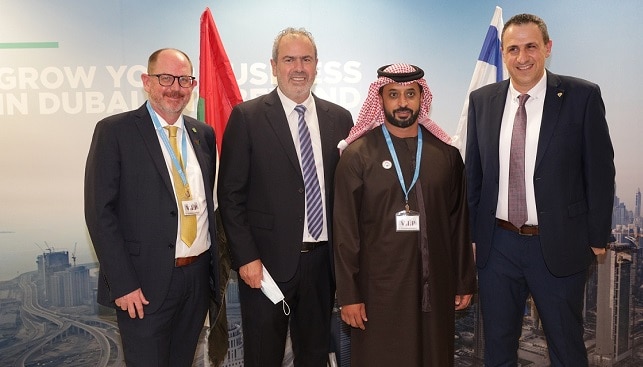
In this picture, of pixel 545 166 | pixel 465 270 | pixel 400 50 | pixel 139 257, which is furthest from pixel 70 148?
pixel 545 166

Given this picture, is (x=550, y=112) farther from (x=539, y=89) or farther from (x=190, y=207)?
(x=190, y=207)

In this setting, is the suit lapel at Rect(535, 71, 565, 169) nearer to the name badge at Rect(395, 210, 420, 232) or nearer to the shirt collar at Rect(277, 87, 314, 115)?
the name badge at Rect(395, 210, 420, 232)

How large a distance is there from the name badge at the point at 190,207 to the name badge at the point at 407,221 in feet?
3.04

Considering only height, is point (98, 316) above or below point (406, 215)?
below

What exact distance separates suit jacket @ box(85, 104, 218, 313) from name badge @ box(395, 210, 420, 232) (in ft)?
3.31

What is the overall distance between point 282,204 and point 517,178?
1183 millimetres

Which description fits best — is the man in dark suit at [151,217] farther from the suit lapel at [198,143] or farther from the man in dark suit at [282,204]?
the man in dark suit at [282,204]

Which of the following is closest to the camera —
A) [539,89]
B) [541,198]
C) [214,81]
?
[541,198]

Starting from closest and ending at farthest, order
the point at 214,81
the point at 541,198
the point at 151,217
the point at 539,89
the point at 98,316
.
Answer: the point at 151,217 → the point at 541,198 → the point at 539,89 → the point at 214,81 → the point at 98,316

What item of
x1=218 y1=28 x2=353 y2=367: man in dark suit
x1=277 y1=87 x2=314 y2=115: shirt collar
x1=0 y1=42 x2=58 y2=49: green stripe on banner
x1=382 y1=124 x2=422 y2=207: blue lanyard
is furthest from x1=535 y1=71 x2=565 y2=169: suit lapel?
x1=0 y1=42 x2=58 y2=49: green stripe on banner

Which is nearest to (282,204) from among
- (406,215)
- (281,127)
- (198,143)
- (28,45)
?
(281,127)

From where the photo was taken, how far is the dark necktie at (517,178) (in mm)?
2584

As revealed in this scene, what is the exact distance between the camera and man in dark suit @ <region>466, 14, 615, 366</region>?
8.34 ft

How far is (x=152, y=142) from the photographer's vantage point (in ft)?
7.74
